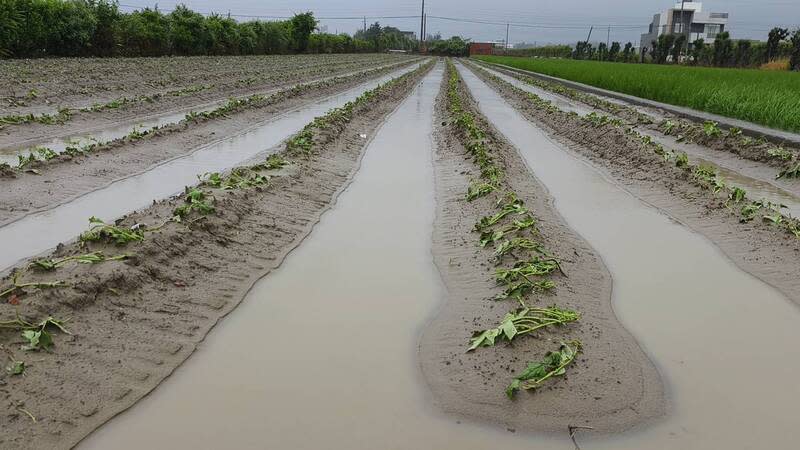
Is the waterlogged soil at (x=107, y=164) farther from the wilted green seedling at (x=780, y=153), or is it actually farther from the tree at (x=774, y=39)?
the tree at (x=774, y=39)

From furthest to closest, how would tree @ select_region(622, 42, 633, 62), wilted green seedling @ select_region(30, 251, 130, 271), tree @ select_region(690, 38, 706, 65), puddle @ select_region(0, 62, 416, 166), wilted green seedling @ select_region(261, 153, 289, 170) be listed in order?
tree @ select_region(622, 42, 633, 62) < tree @ select_region(690, 38, 706, 65) < puddle @ select_region(0, 62, 416, 166) < wilted green seedling @ select_region(261, 153, 289, 170) < wilted green seedling @ select_region(30, 251, 130, 271)

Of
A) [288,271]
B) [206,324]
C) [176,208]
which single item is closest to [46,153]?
[176,208]

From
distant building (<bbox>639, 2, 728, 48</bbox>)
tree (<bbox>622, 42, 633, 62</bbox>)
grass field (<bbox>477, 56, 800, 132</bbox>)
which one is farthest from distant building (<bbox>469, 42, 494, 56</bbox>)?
grass field (<bbox>477, 56, 800, 132</bbox>)

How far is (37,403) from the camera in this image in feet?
9.06

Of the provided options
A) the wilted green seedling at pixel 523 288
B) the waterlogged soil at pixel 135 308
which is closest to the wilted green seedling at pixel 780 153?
the wilted green seedling at pixel 523 288

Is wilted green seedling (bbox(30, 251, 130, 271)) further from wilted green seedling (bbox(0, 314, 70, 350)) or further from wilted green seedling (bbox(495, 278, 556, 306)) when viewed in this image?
wilted green seedling (bbox(495, 278, 556, 306))

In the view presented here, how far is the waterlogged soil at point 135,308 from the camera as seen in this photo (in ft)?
9.14

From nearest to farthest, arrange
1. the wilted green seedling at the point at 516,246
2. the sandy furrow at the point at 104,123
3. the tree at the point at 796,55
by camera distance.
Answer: the wilted green seedling at the point at 516,246 → the sandy furrow at the point at 104,123 → the tree at the point at 796,55

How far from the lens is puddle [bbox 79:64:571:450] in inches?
110

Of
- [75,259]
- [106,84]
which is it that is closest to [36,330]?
[75,259]

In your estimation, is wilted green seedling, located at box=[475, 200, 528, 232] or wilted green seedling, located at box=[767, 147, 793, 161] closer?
wilted green seedling, located at box=[475, 200, 528, 232]

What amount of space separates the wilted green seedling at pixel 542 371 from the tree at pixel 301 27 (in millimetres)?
52343

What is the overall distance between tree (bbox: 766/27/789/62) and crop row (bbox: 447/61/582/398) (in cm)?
3728

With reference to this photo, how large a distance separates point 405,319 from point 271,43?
154 ft
